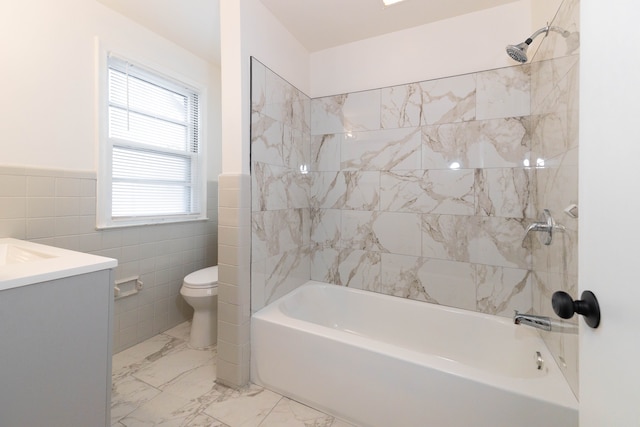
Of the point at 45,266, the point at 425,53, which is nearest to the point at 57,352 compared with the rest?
the point at 45,266

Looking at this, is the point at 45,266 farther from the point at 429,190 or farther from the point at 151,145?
the point at 429,190

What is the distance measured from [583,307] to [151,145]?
2700mm

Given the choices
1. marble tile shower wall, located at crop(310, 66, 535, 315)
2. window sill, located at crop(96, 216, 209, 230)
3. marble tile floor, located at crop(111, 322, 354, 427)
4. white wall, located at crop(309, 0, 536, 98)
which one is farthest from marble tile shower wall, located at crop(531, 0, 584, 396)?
window sill, located at crop(96, 216, 209, 230)

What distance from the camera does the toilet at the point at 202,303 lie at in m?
1.99

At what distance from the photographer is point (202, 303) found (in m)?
2.01

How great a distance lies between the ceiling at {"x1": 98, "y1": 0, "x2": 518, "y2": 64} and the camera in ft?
5.65

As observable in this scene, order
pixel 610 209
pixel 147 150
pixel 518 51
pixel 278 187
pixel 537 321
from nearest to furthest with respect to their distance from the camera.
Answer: pixel 610 209
pixel 537 321
pixel 518 51
pixel 278 187
pixel 147 150

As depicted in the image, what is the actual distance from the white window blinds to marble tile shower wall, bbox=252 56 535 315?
113cm

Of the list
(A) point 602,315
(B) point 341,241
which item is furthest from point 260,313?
(A) point 602,315

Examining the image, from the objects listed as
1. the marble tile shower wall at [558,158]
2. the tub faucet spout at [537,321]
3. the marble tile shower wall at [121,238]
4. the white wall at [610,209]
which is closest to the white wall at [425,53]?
the marble tile shower wall at [558,158]

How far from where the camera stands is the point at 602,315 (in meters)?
0.49

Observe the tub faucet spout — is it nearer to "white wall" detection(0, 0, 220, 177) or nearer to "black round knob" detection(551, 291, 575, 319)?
"black round knob" detection(551, 291, 575, 319)

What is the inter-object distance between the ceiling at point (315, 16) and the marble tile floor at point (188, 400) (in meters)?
2.55

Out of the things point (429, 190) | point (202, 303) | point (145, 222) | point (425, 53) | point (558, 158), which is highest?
point (425, 53)
